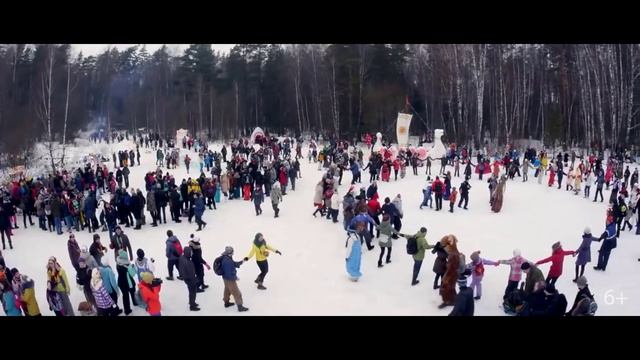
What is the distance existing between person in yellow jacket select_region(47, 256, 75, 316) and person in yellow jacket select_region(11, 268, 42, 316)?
0.37 meters

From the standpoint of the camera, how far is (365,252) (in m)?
12.1

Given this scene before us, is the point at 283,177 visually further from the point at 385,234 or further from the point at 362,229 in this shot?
the point at 385,234

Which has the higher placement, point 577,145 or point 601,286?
point 577,145

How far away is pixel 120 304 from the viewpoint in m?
9.45

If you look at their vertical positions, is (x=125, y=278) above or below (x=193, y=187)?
below

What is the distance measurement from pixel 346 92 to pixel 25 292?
3176cm

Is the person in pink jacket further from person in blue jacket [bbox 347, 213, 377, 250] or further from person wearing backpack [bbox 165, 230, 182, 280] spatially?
person wearing backpack [bbox 165, 230, 182, 280]

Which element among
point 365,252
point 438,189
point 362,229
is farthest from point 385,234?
point 438,189

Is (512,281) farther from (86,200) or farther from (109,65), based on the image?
(109,65)

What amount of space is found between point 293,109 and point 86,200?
33.2m

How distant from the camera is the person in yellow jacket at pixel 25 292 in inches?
325

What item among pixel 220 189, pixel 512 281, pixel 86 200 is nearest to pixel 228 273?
pixel 512 281

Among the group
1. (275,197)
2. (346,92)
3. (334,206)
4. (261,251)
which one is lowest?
(261,251)

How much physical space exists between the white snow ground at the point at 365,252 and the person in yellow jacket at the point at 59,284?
1.19 meters
